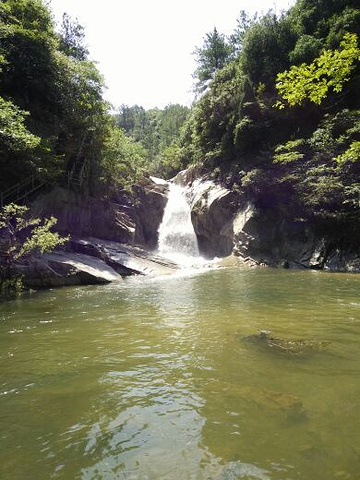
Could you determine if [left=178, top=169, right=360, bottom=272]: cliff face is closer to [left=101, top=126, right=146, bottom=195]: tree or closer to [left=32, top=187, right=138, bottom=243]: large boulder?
[left=101, top=126, right=146, bottom=195]: tree

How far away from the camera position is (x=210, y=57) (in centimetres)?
5128

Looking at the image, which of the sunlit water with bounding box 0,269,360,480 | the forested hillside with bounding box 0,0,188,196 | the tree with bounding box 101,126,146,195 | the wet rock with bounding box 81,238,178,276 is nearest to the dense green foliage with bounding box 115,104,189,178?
the tree with bounding box 101,126,146,195

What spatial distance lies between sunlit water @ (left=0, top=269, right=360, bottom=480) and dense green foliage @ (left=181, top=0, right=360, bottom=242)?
15.0 m

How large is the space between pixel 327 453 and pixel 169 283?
1361 centimetres

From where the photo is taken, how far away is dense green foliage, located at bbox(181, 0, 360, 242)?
72.8ft

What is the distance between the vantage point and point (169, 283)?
1673 centimetres

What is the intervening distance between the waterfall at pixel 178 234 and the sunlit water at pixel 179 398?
19.9 m

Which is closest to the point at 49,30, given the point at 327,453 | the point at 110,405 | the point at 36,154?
the point at 36,154

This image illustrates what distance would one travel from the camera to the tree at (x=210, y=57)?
50781 mm

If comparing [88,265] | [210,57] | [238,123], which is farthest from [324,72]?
[210,57]

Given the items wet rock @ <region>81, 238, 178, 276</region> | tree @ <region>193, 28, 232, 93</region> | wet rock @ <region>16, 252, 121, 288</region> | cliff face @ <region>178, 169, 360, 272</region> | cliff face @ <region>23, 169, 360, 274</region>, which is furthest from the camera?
tree @ <region>193, 28, 232, 93</region>

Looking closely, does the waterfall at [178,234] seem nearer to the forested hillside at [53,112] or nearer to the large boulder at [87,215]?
the large boulder at [87,215]

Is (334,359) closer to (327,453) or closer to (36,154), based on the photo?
(327,453)

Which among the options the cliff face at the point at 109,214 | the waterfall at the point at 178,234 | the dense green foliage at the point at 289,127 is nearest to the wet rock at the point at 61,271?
the cliff face at the point at 109,214
